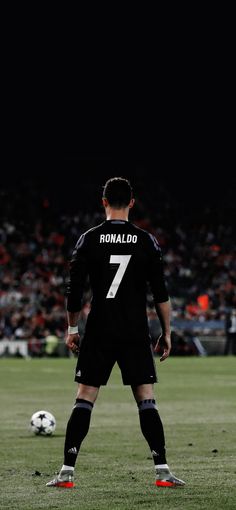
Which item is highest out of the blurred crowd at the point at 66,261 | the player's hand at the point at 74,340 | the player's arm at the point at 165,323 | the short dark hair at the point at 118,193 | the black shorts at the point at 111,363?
the blurred crowd at the point at 66,261

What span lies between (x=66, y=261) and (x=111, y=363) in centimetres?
3717

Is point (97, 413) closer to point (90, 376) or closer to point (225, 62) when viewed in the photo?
point (90, 376)

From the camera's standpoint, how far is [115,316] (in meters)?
7.58

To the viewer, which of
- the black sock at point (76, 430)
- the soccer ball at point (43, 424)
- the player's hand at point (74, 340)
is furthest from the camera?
the soccer ball at point (43, 424)

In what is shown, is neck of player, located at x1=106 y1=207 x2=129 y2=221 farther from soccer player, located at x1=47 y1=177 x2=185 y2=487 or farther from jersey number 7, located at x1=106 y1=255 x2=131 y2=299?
jersey number 7, located at x1=106 y1=255 x2=131 y2=299

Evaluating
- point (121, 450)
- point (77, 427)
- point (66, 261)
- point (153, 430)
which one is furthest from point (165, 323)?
point (66, 261)

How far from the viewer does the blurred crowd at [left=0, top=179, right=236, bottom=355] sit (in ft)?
131

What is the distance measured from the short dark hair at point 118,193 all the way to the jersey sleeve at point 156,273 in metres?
0.33

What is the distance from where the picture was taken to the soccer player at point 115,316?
297 inches

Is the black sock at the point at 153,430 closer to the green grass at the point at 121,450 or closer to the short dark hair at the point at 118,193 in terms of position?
the green grass at the point at 121,450

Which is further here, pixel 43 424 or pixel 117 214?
pixel 43 424

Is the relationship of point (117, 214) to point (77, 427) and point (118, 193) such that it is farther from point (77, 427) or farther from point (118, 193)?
point (77, 427)

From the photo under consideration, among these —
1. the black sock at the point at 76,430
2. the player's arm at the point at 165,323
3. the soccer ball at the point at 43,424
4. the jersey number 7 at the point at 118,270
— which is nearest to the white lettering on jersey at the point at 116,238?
the jersey number 7 at the point at 118,270

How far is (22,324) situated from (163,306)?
3211 centimetres
